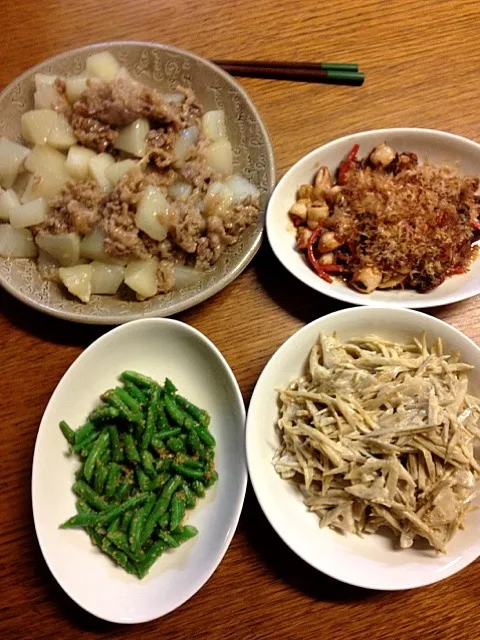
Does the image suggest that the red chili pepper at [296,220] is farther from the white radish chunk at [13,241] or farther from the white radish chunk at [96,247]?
the white radish chunk at [13,241]

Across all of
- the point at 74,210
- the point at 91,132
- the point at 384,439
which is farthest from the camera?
the point at 91,132

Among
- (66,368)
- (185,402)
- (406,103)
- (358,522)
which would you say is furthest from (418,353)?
(66,368)

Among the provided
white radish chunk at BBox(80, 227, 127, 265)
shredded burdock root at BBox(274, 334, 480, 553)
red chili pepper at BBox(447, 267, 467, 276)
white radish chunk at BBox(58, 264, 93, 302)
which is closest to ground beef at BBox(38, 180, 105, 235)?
white radish chunk at BBox(80, 227, 127, 265)

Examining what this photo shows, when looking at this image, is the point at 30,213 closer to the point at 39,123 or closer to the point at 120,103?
the point at 39,123

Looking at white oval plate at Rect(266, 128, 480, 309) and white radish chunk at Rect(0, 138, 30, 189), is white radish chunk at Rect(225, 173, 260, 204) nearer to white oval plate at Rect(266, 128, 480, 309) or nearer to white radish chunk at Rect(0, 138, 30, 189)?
white oval plate at Rect(266, 128, 480, 309)

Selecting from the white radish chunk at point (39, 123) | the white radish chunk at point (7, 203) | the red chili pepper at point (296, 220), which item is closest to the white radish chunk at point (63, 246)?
the white radish chunk at point (7, 203)

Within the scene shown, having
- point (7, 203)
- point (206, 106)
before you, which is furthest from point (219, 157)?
point (7, 203)

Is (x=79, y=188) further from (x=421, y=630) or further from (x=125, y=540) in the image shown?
(x=421, y=630)
